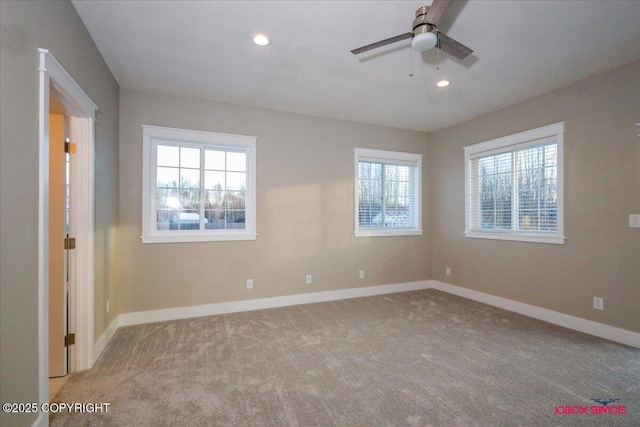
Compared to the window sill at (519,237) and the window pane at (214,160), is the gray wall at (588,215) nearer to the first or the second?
the window sill at (519,237)

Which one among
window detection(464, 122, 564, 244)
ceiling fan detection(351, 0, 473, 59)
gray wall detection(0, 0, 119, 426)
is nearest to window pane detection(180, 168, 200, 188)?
gray wall detection(0, 0, 119, 426)

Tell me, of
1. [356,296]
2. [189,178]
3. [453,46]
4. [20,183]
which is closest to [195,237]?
[189,178]

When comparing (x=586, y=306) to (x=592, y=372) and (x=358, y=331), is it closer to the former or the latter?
(x=592, y=372)

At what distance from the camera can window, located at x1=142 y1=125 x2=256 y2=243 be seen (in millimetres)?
3586

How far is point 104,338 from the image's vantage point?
112 inches

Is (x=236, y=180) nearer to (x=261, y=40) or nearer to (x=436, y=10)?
(x=261, y=40)

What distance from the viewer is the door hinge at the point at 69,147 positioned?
95.3 inches

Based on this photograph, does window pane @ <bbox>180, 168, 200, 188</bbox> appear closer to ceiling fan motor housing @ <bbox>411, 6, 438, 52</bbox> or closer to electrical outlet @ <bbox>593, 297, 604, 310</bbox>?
ceiling fan motor housing @ <bbox>411, 6, 438, 52</bbox>

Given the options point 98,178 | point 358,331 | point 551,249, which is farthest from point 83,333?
point 551,249

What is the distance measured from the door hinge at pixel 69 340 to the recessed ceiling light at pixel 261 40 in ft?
9.69

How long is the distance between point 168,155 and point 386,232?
345cm

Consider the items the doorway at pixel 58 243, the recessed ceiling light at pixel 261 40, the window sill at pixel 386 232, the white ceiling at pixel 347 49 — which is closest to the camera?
the white ceiling at pixel 347 49

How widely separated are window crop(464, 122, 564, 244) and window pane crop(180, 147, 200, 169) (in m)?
4.03

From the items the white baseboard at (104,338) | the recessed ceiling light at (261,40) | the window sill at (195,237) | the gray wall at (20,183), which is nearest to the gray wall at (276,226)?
the window sill at (195,237)
